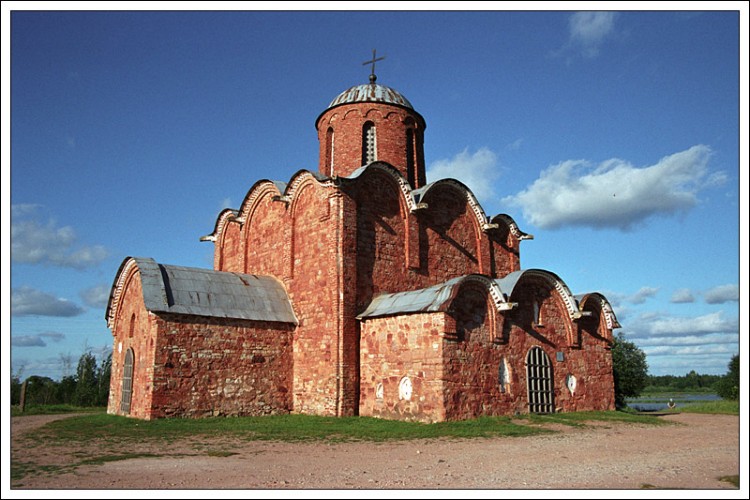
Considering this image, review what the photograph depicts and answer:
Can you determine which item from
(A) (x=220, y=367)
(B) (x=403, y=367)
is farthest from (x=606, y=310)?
(A) (x=220, y=367)

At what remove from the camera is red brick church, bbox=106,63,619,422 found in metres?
14.6

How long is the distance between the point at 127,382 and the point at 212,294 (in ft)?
10.9

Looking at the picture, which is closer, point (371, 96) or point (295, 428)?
point (295, 428)

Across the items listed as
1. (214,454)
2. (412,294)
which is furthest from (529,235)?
(214,454)

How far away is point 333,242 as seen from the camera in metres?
16.1

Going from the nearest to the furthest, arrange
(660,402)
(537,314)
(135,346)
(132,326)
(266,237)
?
(135,346) < (537,314) < (132,326) < (266,237) < (660,402)

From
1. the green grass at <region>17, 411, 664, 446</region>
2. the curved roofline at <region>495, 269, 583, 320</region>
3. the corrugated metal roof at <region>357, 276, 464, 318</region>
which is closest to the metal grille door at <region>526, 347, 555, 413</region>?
the green grass at <region>17, 411, 664, 446</region>

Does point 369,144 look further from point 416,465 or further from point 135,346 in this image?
point 416,465

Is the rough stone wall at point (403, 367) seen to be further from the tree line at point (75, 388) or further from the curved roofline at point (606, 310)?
the tree line at point (75, 388)

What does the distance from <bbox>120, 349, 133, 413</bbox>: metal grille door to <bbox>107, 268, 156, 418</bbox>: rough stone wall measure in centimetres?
16

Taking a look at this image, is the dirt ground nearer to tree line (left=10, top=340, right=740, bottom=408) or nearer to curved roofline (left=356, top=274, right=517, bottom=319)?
curved roofline (left=356, top=274, right=517, bottom=319)

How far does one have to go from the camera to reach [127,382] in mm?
16344

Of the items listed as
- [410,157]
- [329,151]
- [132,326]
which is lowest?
[132,326]

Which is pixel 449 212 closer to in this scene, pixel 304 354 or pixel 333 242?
pixel 333 242
